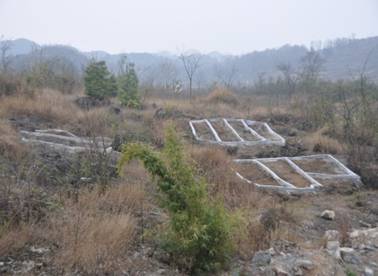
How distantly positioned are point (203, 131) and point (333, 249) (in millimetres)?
5744

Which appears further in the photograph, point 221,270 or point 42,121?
point 42,121

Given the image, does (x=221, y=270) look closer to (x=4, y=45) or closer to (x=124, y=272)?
(x=124, y=272)

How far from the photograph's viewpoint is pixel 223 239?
2.31m

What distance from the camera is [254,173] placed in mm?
5480

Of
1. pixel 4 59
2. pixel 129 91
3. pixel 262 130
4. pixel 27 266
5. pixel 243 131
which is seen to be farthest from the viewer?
pixel 4 59

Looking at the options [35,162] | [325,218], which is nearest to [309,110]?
[325,218]

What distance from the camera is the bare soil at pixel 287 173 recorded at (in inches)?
204

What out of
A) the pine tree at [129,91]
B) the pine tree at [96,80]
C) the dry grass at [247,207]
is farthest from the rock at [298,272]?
the pine tree at [96,80]

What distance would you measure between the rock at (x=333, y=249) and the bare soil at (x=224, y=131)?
486 cm

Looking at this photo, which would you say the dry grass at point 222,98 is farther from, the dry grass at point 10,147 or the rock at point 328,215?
the rock at point 328,215

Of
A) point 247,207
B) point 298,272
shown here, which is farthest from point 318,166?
point 298,272

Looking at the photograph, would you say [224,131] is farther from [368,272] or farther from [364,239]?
[368,272]

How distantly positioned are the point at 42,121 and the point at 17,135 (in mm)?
1828

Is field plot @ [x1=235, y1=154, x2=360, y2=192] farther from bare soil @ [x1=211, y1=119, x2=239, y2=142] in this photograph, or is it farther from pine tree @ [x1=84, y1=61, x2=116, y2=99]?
pine tree @ [x1=84, y1=61, x2=116, y2=99]
